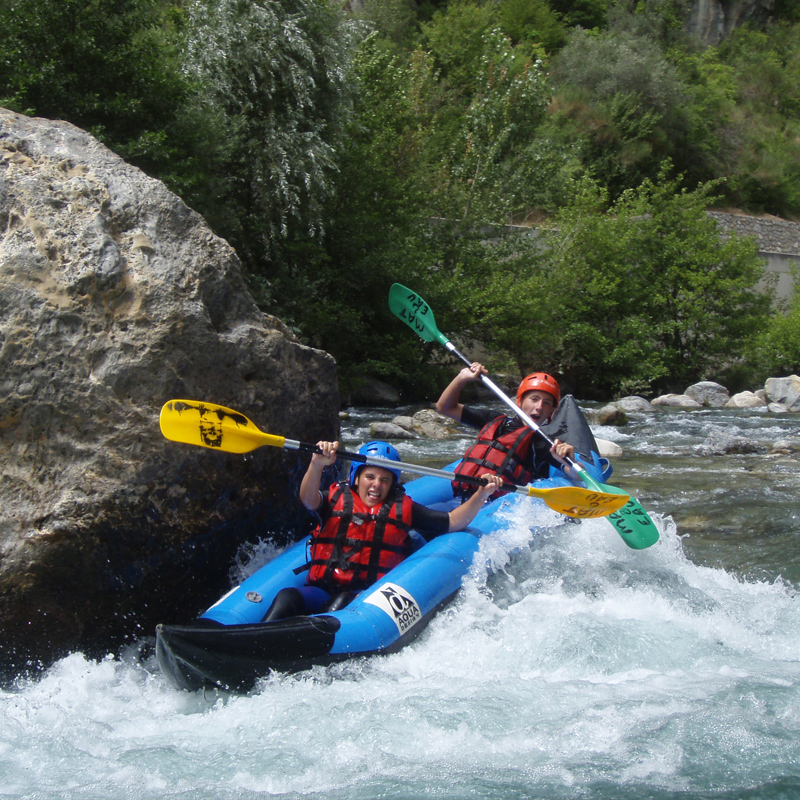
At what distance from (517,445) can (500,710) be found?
1801 mm

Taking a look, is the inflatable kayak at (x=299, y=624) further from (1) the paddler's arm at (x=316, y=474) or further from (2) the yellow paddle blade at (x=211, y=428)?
(2) the yellow paddle blade at (x=211, y=428)

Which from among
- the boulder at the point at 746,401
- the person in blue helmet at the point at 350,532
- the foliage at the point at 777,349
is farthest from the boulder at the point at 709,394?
the person in blue helmet at the point at 350,532

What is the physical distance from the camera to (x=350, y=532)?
10.2ft

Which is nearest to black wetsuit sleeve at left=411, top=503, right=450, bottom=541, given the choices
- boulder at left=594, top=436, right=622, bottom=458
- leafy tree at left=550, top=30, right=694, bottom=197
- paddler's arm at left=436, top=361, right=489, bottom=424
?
paddler's arm at left=436, top=361, right=489, bottom=424

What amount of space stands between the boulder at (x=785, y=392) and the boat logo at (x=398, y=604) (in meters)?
9.64

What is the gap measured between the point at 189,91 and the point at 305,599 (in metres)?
6.77

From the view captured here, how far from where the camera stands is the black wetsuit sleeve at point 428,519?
11.0ft

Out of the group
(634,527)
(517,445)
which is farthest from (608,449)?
(634,527)

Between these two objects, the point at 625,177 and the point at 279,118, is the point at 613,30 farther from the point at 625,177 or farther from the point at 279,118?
the point at 279,118

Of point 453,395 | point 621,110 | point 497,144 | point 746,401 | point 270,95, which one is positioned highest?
point 621,110

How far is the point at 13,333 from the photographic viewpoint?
9.11 feet

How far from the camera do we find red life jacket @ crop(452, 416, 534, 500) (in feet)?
13.3

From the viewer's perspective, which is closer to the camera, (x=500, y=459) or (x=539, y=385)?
(x=500, y=459)

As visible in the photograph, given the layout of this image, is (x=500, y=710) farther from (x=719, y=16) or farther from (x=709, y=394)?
(x=719, y=16)
